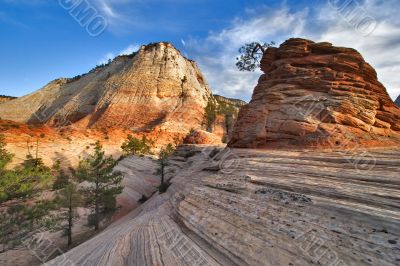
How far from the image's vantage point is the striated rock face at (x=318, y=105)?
1786 cm

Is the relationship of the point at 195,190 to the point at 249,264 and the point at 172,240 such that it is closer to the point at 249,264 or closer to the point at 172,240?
the point at 172,240

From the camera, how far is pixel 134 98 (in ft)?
264

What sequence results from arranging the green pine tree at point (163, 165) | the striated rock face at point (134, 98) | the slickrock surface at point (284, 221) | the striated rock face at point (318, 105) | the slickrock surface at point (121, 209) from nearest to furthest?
the slickrock surface at point (284, 221) → the striated rock face at point (318, 105) → the slickrock surface at point (121, 209) → the green pine tree at point (163, 165) → the striated rock face at point (134, 98)

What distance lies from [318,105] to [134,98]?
66771mm

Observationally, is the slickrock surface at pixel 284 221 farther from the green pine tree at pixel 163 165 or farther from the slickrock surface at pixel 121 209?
the slickrock surface at pixel 121 209

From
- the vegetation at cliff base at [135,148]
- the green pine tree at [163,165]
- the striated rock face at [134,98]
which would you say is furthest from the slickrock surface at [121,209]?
the striated rock face at [134,98]

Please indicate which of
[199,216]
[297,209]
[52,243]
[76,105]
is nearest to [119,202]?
[52,243]

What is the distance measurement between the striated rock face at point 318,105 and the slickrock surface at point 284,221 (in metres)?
4.32

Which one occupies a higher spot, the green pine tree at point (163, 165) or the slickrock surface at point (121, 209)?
the green pine tree at point (163, 165)

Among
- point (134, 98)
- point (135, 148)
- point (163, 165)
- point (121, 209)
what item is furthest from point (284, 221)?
point (134, 98)

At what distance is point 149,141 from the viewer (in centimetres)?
6044

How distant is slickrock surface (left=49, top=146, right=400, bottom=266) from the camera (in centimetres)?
675

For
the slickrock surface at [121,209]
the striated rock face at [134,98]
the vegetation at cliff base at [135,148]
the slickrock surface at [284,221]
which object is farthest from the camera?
the striated rock face at [134,98]

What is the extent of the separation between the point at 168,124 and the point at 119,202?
3872cm
